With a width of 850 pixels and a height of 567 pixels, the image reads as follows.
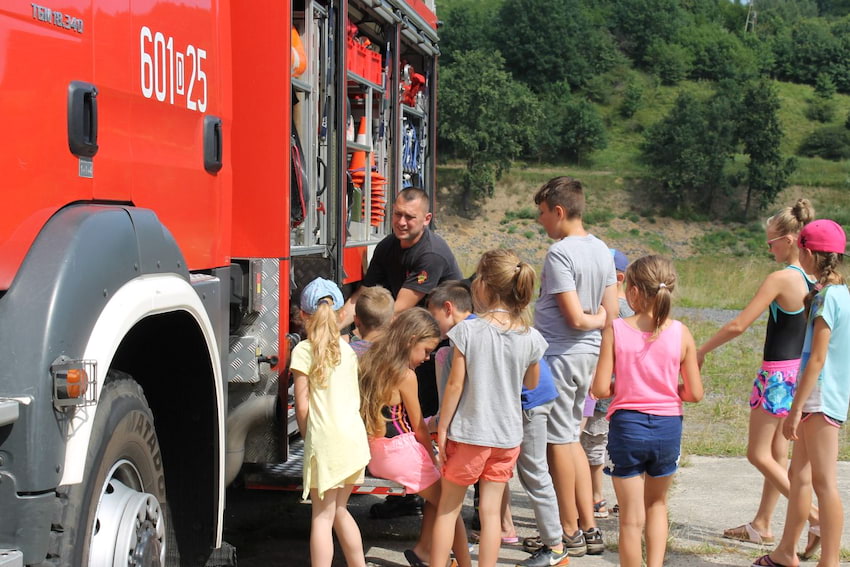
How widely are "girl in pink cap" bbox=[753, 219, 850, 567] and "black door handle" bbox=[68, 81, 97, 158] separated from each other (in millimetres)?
3284

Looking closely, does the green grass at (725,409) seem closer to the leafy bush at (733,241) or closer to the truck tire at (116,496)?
the truck tire at (116,496)

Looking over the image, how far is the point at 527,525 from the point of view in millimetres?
5961

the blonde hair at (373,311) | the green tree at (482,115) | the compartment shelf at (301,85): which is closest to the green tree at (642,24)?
the green tree at (482,115)

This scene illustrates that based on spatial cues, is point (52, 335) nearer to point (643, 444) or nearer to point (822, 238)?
point (643, 444)

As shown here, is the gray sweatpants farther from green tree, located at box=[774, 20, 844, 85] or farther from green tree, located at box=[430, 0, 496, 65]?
green tree, located at box=[774, 20, 844, 85]

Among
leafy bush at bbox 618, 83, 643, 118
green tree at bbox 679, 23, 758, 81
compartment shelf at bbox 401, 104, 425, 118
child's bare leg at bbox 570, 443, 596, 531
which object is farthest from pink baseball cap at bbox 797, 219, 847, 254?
green tree at bbox 679, 23, 758, 81

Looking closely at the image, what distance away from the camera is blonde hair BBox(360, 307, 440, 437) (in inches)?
175

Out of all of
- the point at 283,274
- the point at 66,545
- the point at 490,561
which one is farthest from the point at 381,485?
the point at 66,545

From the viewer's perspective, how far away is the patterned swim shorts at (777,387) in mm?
5086

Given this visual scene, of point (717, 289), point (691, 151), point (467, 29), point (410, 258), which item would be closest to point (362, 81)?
point (410, 258)

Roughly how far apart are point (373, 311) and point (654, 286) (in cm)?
132

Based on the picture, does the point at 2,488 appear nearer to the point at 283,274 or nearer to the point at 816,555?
the point at 283,274

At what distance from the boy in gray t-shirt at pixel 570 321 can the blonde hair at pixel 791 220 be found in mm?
842

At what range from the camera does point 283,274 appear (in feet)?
14.6
